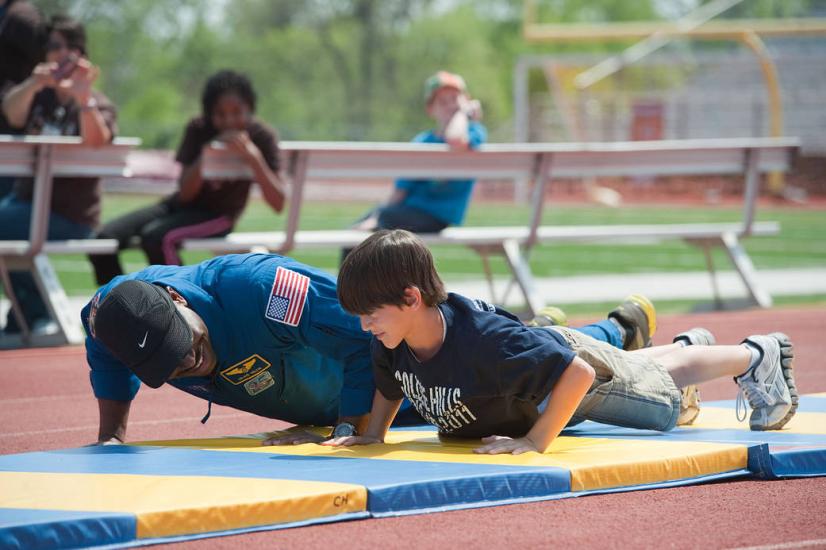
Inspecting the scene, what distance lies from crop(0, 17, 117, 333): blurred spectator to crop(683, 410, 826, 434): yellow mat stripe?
200 inches

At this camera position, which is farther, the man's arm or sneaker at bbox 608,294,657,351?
sneaker at bbox 608,294,657,351

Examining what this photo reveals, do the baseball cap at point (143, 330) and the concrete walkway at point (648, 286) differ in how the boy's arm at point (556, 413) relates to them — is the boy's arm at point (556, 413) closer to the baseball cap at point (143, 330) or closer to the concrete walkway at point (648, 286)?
the baseball cap at point (143, 330)

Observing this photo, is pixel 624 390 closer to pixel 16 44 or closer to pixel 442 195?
pixel 442 195

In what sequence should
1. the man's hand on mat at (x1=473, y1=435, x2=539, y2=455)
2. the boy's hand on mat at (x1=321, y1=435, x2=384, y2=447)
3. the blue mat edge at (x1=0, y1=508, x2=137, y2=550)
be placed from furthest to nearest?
1. the boy's hand on mat at (x1=321, y1=435, x2=384, y2=447)
2. the man's hand on mat at (x1=473, y1=435, x2=539, y2=455)
3. the blue mat edge at (x1=0, y1=508, x2=137, y2=550)

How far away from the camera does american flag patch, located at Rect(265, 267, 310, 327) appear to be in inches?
181

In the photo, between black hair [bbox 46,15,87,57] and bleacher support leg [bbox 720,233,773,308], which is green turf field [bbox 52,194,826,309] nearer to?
bleacher support leg [bbox 720,233,773,308]

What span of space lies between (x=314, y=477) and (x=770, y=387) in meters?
2.00

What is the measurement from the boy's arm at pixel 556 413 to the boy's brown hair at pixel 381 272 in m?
0.57

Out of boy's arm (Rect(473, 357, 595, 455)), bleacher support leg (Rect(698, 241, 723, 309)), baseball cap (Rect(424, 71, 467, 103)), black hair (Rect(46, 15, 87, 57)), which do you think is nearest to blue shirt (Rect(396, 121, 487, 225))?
baseball cap (Rect(424, 71, 467, 103))

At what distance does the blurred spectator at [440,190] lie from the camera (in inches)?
391

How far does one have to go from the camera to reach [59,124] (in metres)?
9.19

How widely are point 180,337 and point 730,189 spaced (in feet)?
106

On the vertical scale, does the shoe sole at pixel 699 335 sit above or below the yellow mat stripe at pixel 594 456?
above

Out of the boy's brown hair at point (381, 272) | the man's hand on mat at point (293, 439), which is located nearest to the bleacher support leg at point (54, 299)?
the man's hand on mat at point (293, 439)
